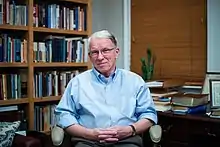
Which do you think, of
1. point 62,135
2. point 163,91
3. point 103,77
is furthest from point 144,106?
point 163,91

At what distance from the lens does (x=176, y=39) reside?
11.5ft

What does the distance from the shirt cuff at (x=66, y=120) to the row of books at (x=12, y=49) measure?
0.96 metres

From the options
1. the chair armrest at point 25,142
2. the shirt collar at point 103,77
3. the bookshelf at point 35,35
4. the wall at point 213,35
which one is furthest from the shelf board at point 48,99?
the wall at point 213,35

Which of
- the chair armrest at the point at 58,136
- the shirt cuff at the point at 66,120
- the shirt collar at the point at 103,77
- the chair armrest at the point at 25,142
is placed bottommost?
the chair armrest at the point at 25,142

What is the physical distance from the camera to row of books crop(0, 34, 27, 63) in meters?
3.04

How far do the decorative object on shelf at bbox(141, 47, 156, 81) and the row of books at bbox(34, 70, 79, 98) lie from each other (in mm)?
721

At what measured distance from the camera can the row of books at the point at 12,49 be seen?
304 centimetres

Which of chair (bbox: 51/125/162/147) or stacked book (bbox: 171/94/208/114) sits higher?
stacked book (bbox: 171/94/208/114)

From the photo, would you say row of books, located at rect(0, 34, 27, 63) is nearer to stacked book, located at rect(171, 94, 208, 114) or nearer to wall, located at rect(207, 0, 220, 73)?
stacked book, located at rect(171, 94, 208, 114)

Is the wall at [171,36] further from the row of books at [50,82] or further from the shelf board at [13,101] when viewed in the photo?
the shelf board at [13,101]

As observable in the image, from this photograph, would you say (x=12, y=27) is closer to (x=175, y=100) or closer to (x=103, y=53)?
(x=103, y=53)

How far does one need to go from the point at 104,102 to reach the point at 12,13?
1282 mm

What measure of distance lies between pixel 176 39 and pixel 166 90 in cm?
59

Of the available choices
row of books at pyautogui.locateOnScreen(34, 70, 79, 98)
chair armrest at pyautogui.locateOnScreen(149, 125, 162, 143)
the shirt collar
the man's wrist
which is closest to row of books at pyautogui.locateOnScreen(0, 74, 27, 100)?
row of books at pyautogui.locateOnScreen(34, 70, 79, 98)
